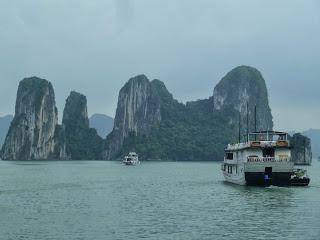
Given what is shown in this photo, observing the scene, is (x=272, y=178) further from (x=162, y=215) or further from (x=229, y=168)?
(x=162, y=215)

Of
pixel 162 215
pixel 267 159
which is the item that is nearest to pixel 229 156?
pixel 267 159

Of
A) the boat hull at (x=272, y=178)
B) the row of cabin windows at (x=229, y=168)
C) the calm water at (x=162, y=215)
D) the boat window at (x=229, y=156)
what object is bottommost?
the calm water at (x=162, y=215)

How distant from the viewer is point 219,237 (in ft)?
109

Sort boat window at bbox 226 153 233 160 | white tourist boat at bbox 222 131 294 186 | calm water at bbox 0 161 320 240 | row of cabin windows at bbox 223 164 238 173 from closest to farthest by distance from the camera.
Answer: calm water at bbox 0 161 320 240 → white tourist boat at bbox 222 131 294 186 → row of cabin windows at bbox 223 164 238 173 → boat window at bbox 226 153 233 160

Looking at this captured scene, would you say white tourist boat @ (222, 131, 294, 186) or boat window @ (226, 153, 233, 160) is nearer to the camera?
white tourist boat @ (222, 131, 294, 186)

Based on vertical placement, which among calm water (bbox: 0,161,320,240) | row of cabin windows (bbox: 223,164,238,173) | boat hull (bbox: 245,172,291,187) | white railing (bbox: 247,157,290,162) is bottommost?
calm water (bbox: 0,161,320,240)

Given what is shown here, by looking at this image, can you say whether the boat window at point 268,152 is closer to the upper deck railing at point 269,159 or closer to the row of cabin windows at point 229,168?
the upper deck railing at point 269,159

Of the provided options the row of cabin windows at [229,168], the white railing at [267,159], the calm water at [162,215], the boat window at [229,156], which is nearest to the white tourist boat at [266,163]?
the white railing at [267,159]

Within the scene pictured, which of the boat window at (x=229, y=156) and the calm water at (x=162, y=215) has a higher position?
the boat window at (x=229, y=156)

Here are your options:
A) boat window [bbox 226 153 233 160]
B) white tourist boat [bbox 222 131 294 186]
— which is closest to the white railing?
white tourist boat [bbox 222 131 294 186]

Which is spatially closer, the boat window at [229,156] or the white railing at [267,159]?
the white railing at [267,159]

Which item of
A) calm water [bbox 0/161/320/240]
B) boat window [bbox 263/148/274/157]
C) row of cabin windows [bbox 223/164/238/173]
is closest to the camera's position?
calm water [bbox 0/161/320/240]

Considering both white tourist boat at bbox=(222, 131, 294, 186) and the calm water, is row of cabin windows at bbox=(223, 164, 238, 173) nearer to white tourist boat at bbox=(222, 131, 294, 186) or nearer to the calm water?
white tourist boat at bbox=(222, 131, 294, 186)

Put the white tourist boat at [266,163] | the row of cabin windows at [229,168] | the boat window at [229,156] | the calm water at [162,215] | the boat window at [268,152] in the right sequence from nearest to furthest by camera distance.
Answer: the calm water at [162,215], the white tourist boat at [266,163], the boat window at [268,152], the row of cabin windows at [229,168], the boat window at [229,156]
